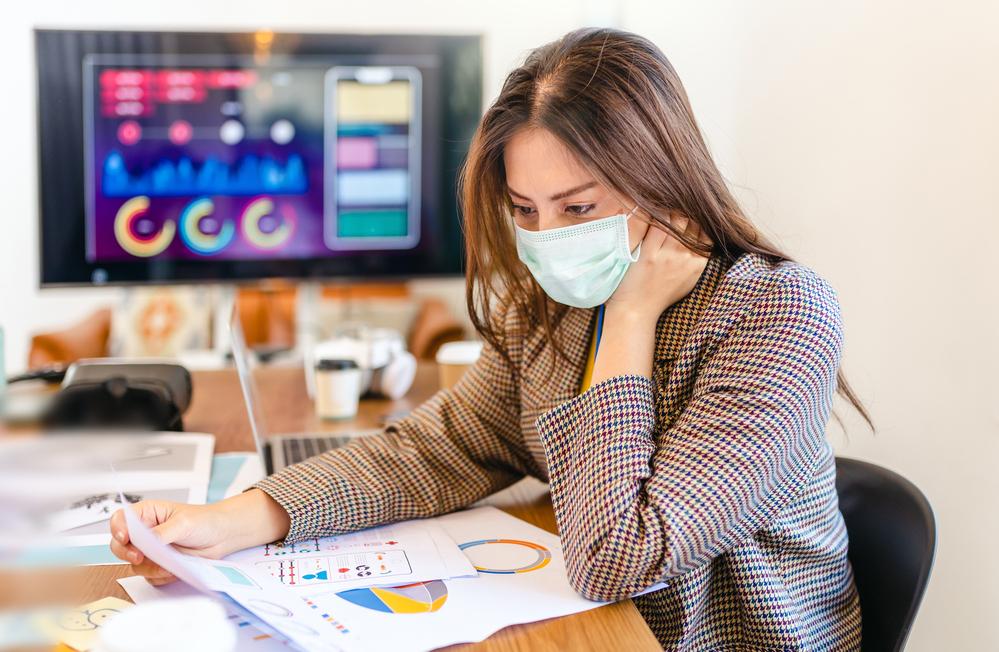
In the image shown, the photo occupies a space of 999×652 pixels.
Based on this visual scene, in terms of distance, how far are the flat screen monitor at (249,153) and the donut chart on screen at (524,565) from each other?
1.44 m

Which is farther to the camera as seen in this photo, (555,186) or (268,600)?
(555,186)

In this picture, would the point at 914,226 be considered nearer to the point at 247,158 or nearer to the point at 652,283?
the point at 652,283

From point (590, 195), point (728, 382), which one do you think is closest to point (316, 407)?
point (590, 195)

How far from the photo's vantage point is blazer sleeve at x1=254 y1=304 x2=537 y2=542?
999 millimetres

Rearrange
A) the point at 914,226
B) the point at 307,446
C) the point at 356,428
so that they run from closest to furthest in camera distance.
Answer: the point at 914,226, the point at 307,446, the point at 356,428

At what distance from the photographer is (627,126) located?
935 mm

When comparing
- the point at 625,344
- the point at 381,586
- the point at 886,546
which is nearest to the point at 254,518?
the point at 381,586

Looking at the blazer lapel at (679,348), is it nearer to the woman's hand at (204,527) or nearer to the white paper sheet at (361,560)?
the white paper sheet at (361,560)

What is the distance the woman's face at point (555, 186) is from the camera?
0.96 meters

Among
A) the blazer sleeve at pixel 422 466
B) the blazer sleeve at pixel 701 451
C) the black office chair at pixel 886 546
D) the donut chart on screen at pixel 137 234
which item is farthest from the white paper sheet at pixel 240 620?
the donut chart on screen at pixel 137 234

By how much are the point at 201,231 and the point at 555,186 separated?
4.83ft

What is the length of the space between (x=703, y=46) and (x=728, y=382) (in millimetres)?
1350

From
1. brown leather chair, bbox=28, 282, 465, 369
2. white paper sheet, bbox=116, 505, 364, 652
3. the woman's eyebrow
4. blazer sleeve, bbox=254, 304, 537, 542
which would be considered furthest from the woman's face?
brown leather chair, bbox=28, 282, 465, 369

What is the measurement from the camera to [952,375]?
3.87ft
